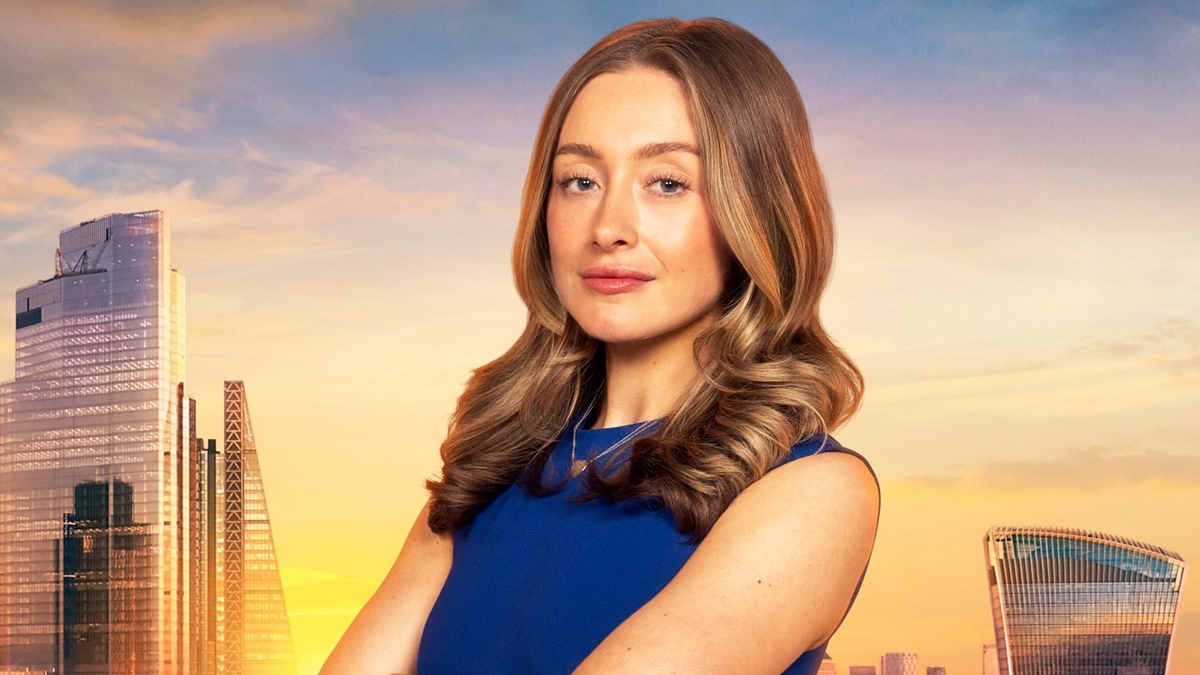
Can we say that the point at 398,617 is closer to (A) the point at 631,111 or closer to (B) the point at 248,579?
(A) the point at 631,111

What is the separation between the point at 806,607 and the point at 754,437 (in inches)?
8.8

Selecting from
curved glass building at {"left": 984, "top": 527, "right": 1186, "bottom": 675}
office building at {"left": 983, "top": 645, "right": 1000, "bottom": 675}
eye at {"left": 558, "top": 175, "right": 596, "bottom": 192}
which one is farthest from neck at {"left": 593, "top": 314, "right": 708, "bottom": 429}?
office building at {"left": 983, "top": 645, "right": 1000, "bottom": 675}

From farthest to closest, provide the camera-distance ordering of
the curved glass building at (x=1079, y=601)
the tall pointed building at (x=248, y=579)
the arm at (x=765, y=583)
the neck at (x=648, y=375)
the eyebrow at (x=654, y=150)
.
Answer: the curved glass building at (x=1079, y=601)
the tall pointed building at (x=248, y=579)
the neck at (x=648, y=375)
the eyebrow at (x=654, y=150)
the arm at (x=765, y=583)

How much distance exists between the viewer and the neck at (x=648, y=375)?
70.2 inches

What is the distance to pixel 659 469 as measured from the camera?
1.62 m

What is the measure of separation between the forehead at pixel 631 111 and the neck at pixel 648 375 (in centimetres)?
27

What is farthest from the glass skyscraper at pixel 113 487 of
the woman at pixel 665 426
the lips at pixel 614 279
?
the lips at pixel 614 279

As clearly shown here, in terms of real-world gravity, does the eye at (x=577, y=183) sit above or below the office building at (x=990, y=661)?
above

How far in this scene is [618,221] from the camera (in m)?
1.69

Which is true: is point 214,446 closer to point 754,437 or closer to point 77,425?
point 77,425

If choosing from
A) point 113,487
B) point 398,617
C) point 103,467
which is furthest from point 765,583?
point 103,467

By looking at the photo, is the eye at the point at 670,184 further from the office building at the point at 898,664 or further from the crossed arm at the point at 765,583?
the office building at the point at 898,664

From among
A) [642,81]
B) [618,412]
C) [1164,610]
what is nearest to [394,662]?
[618,412]

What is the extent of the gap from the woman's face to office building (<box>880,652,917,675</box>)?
4102 centimetres
